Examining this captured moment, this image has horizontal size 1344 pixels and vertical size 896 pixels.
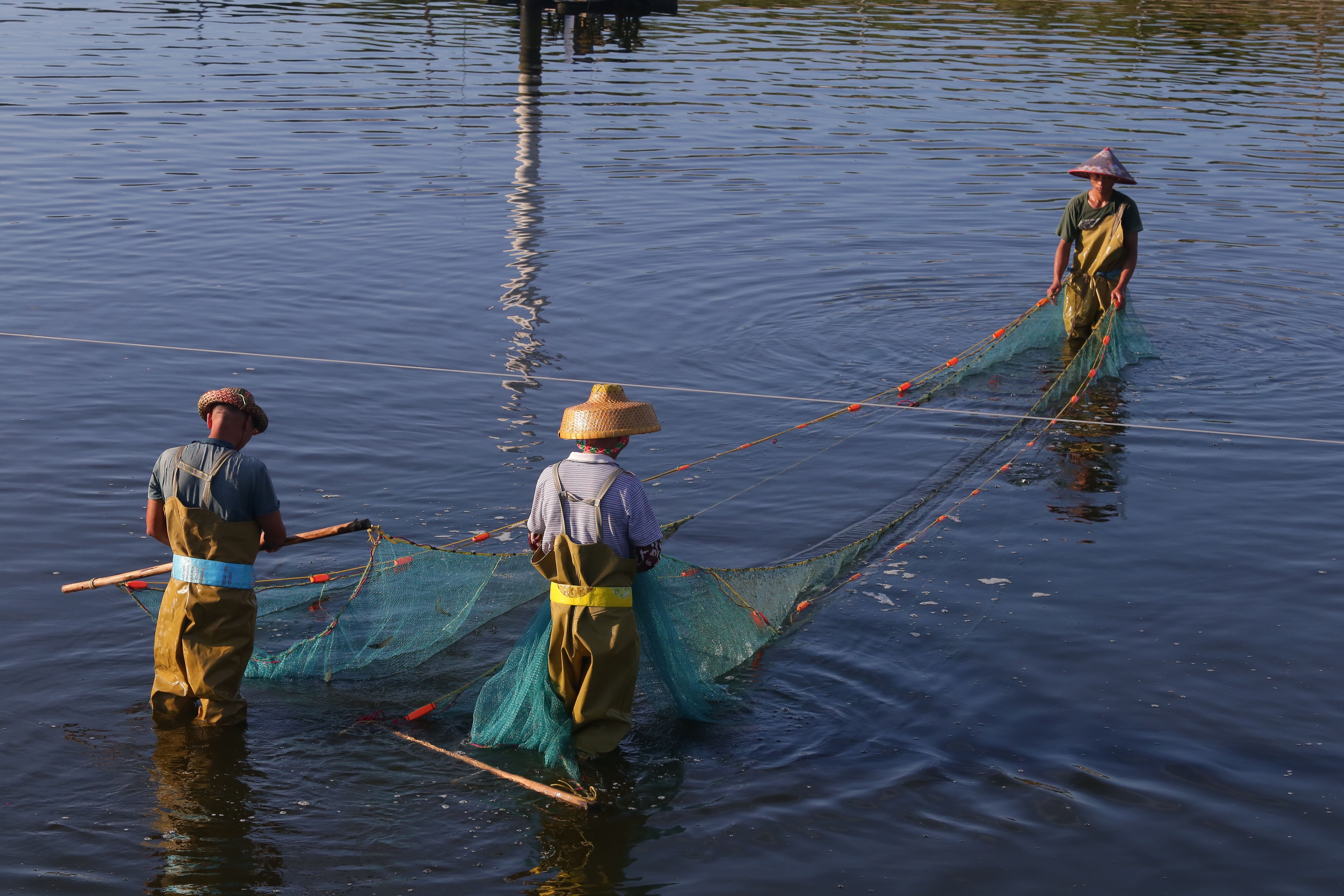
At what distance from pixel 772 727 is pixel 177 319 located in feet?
27.6

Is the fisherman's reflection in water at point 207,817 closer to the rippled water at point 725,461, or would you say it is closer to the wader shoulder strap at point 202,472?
the rippled water at point 725,461

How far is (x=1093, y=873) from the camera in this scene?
206 inches

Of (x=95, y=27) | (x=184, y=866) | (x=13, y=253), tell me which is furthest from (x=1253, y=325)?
(x=95, y=27)

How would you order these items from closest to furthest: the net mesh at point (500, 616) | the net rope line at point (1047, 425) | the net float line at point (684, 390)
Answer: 1. the net mesh at point (500, 616)
2. the net rope line at point (1047, 425)
3. the net float line at point (684, 390)

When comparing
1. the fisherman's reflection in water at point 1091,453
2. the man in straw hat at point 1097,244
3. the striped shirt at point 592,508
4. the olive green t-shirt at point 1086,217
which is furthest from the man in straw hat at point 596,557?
the olive green t-shirt at point 1086,217

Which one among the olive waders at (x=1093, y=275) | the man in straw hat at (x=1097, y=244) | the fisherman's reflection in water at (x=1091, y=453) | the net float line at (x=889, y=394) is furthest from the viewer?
the olive waders at (x=1093, y=275)

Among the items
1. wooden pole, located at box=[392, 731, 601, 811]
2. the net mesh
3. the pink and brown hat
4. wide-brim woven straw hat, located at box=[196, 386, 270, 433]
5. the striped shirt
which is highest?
the pink and brown hat

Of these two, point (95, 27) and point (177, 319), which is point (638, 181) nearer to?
point (177, 319)

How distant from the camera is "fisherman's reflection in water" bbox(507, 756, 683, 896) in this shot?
5137 mm

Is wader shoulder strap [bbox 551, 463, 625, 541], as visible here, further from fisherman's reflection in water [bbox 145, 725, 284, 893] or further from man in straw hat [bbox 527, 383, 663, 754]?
fisherman's reflection in water [bbox 145, 725, 284, 893]

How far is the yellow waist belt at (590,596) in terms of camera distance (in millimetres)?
5652

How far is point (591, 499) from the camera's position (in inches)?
219

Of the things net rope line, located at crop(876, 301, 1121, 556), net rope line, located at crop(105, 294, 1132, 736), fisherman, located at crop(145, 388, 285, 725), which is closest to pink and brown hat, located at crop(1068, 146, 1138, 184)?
net rope line, located at crop(876, 301, 1121, 556)

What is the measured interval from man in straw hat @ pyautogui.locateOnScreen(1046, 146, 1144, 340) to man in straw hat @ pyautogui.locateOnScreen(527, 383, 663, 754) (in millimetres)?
6119
